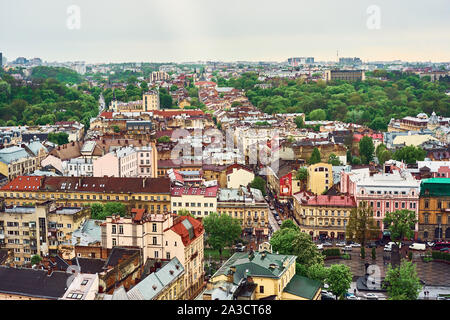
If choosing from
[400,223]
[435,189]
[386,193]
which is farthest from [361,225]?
[435,189]

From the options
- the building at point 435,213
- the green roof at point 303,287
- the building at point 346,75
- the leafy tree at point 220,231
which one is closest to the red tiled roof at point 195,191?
the leafy tree at point 220,231

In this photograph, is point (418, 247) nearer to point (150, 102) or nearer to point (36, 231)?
point (36, 231)

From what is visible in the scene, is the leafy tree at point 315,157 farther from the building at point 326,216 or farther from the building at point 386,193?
the building at point 326,216

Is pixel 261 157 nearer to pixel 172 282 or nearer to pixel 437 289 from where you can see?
pixel 437 289

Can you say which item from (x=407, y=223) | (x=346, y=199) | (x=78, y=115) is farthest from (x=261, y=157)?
(x=78, y=115)

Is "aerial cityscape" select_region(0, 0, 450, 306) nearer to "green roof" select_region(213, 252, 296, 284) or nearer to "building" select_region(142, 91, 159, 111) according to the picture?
"green roof" select_region(213, 252, 296, 284)

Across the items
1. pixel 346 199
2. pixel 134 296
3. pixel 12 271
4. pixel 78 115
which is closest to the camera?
pixel 134 296
